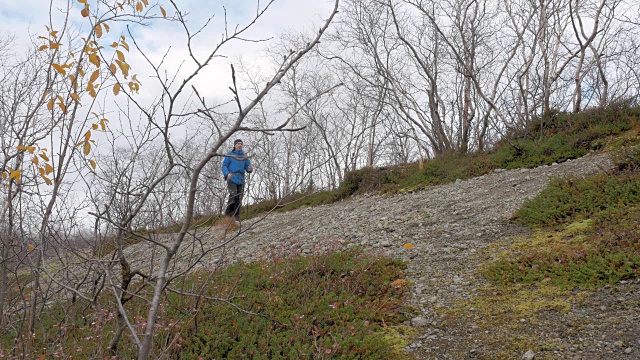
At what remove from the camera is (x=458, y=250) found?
561 centimetres

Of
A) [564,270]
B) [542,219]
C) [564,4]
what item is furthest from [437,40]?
[564,270]

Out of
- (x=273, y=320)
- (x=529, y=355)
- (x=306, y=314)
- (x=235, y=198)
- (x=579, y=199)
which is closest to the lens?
(x=529, y=355)

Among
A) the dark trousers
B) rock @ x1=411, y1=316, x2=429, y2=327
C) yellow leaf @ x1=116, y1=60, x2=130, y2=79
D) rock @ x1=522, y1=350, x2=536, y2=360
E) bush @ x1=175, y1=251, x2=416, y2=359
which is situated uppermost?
yellow leaf @ x1=116, y1=60, x2=130, y2=79

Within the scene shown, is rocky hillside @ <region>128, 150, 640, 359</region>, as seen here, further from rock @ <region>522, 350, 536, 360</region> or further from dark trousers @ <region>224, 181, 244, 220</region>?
dark trousers @ <region>224, 181, 244, 220</region>

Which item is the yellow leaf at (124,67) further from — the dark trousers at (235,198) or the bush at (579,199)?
the bush at (579,199)

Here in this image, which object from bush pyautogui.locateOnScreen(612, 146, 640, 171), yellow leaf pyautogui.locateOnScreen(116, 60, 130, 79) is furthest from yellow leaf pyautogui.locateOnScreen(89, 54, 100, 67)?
bush pyautogui.locateOnScreen(612, 146, 640, 171)

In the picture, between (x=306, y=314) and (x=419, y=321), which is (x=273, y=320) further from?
(x=419, y=321)

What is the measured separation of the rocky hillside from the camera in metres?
3.35

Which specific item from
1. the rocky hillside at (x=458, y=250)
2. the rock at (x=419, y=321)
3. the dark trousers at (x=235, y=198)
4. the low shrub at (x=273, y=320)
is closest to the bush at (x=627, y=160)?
the rocky hillside at (x=458, y=250)

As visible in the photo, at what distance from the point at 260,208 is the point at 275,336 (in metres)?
12.0

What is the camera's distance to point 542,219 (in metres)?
5.77

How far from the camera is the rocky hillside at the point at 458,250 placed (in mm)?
3346

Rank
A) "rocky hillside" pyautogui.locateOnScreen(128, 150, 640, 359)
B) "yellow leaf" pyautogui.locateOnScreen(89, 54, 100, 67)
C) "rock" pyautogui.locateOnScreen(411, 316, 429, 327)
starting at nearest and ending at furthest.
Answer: "yellow leaf" pyautogui.locateOnScreen(89, 54, 100, 67), "rocky hillside" pyautogui.locateOnScreen(128, 150, 640, 359), "rock" pyautogui.locateOnScreen(411, 316, 429, 327)

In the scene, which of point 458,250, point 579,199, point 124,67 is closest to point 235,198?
point 458,250
